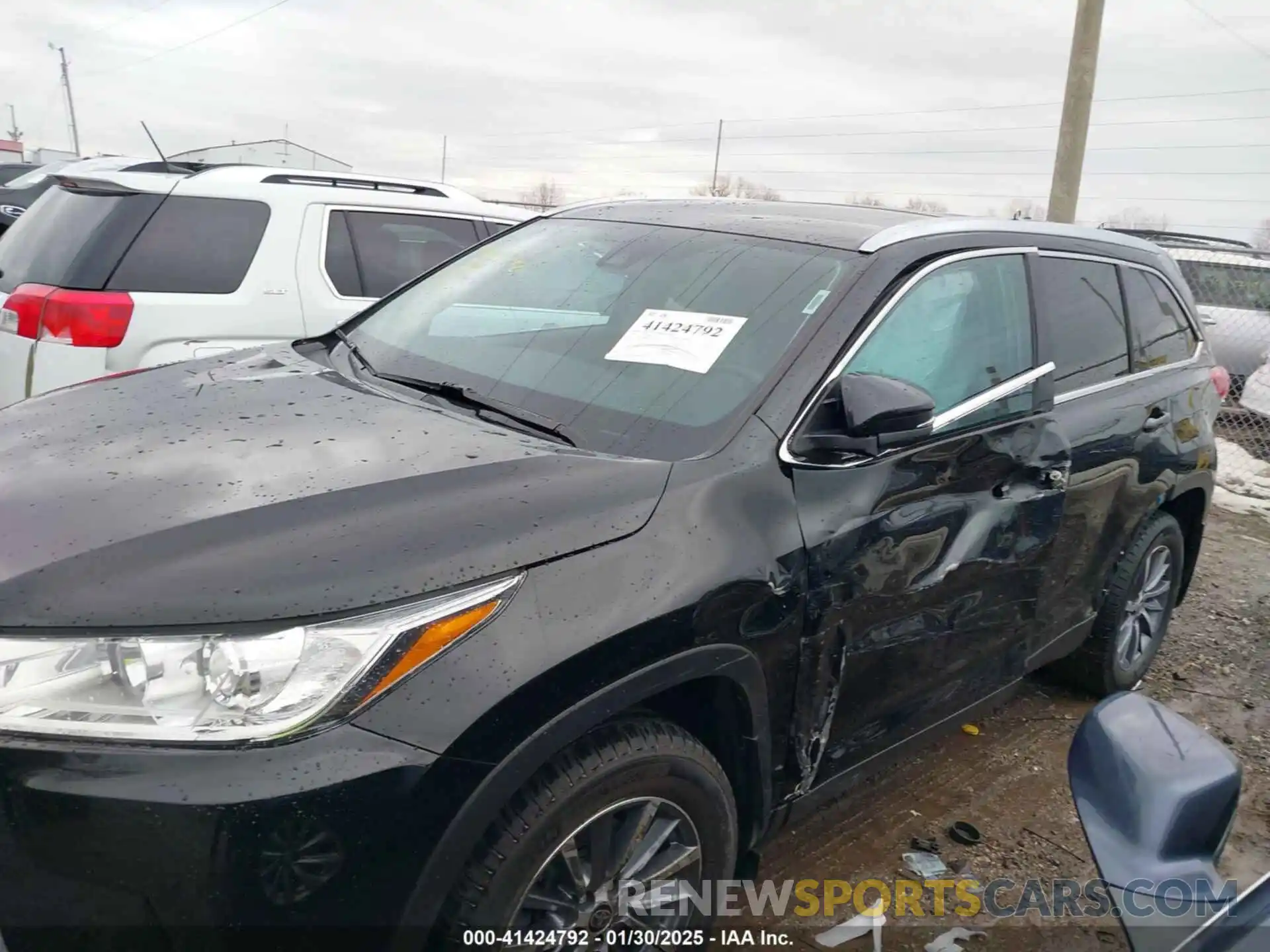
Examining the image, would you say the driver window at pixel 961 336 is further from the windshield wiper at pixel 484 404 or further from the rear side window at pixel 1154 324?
the rear side window at pixel 1154 324

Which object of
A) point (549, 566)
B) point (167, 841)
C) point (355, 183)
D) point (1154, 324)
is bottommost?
point (167, 841)

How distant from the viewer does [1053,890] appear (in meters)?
2.93

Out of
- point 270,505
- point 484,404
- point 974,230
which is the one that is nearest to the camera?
point 270,505

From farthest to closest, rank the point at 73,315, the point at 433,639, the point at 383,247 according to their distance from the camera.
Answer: the point at 383,247 < the point at 73,315 < the point at 433,639

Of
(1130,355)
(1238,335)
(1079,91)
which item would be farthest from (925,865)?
(1238,335)

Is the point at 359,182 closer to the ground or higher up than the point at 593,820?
higher up

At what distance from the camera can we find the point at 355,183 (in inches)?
227

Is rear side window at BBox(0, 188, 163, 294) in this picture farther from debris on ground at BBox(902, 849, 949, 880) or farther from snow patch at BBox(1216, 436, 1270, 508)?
snow patch at BBox(1216, 436, 1270, 508)

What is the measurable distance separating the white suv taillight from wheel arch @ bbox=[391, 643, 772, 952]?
357cm

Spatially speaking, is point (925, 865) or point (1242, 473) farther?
point (1242, 473)

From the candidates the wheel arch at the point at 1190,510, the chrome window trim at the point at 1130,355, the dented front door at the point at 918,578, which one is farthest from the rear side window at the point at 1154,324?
the dented front door at the point at 918,578

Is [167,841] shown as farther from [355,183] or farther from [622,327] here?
[355,183]

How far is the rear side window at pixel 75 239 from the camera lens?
449 cm

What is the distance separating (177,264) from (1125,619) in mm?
4559
